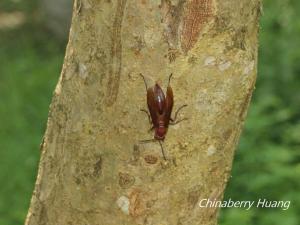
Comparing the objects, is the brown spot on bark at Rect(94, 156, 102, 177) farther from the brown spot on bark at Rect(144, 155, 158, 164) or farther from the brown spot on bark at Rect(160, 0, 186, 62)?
the brown spot on bark at Rect(160, 0, 186, 62)

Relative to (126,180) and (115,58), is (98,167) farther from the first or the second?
(115,58)

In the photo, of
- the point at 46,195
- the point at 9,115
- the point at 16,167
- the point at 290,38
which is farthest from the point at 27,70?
the point at 46,195

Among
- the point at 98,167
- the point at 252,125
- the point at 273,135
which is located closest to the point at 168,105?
the point at 98,167

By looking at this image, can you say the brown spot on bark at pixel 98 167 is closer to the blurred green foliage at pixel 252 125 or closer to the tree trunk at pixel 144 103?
the tree trunk at pixel 144 103

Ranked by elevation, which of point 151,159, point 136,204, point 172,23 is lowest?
point 136,204

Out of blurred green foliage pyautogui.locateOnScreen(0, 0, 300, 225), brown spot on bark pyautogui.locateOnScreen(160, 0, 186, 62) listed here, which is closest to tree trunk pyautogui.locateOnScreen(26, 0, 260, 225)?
brown spot on bark pyautogui.locateOnScreen(160, 0, 186, 62)

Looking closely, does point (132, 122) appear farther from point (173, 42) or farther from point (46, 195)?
point (46, 195)
